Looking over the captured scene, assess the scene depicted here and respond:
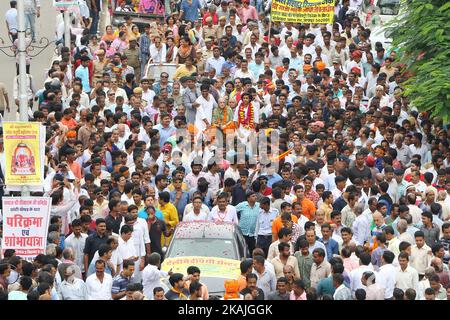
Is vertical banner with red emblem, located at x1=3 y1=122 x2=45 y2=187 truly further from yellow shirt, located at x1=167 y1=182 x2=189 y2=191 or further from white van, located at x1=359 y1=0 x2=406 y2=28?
white van, located at x1=359 y1=0 x2=406 y2=28

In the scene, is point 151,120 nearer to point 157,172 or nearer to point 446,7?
point 157,172

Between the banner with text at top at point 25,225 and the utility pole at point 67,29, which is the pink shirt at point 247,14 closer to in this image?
the utility pole at point 67,29

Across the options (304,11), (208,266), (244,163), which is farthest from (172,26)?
(208,266)

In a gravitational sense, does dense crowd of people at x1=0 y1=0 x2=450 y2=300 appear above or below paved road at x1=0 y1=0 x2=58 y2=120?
below

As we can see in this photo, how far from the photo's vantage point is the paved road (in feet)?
103

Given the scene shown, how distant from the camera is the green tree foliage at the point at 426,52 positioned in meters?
24.9

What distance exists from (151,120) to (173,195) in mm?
3954

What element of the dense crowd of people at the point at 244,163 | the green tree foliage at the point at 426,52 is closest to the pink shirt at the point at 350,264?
the dense crowd of people at the point at 244,163

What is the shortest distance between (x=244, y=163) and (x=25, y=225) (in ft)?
19.1

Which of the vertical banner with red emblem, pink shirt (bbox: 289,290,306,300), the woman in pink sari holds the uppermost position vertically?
the woman in pink sari

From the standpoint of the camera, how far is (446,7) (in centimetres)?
2552

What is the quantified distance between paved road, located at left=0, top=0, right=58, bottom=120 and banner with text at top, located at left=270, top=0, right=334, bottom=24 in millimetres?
5517

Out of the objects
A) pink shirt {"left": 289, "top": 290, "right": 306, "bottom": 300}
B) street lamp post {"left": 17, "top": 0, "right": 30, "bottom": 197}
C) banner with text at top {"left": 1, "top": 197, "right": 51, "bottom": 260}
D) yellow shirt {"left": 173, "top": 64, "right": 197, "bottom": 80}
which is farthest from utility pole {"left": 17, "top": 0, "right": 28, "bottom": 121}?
yellow shirt {"left": 173, "top": 64, "right": 197, "bottom": 80}

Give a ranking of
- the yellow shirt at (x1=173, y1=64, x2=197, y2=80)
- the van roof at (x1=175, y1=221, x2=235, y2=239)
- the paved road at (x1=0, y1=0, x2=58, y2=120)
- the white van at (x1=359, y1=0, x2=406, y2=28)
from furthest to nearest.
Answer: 1. the white van at (x1=359, y1=0, x2=406, y2=28)
2. the paved road at (x1=0, y1=0, x2=58, y2=120)
3. the yellow shirt at (x1=173, y1=64, x2=197, y2=80)
4. the van roof at (x1=175, y1=221, x2=235, y2=239)
